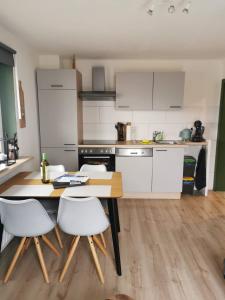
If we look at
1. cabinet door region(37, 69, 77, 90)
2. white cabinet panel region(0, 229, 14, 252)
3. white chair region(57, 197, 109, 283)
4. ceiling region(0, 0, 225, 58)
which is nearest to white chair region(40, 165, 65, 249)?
white chair region(57, 197, 109, 283)

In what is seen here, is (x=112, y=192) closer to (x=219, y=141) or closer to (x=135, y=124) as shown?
(x=135, y=124)

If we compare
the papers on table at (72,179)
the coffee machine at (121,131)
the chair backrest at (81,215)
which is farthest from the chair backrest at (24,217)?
the coffee machine at (121,131)

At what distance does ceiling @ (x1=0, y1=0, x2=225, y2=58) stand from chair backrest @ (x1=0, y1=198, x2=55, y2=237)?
5.42 ft

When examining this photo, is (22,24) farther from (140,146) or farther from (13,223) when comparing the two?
(140,146)

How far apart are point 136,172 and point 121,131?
79 centimetres

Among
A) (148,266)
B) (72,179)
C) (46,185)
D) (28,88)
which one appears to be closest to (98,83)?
(28,88)

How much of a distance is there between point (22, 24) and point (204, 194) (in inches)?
149

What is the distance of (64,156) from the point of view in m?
3.66

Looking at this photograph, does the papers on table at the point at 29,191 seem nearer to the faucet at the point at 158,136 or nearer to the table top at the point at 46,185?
the table top at the point at 46,185

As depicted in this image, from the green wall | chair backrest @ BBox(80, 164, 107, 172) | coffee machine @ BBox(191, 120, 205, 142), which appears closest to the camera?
the green wall

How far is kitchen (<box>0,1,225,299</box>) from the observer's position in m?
3.12

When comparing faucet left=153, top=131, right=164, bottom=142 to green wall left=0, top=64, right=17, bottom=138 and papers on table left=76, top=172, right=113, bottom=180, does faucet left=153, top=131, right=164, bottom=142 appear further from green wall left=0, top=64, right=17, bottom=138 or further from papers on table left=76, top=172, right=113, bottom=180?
green wall left=0, top=64, right=17, bottom=138

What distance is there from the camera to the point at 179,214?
3324 millimetres

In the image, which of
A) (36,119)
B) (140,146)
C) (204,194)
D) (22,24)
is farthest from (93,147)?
(204,194)
